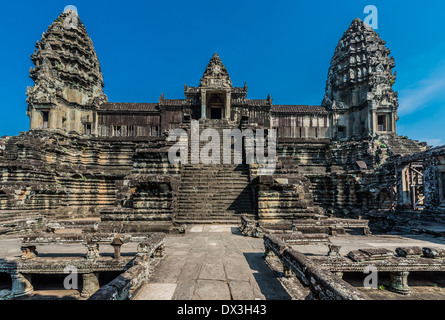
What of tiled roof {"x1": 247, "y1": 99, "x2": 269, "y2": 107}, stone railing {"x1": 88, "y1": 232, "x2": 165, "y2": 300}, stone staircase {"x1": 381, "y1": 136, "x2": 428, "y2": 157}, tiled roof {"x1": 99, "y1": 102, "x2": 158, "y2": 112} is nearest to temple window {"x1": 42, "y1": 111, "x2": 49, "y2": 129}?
tiled roof {"x1": 99, "y1": 102, "x2": 158, "y2": 112}

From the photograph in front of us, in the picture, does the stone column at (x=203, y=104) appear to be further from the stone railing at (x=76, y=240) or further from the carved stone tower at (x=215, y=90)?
the stone railing at (x=76, y=240)

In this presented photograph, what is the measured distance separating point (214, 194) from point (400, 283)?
8249 millimetres

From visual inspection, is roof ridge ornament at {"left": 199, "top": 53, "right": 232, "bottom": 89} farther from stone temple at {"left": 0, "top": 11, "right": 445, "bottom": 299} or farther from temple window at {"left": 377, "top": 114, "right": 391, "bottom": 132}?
temple window at {"left": 377, "top": 114, "right": 391, "bottom": 132}

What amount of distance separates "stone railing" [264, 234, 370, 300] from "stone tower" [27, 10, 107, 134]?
81.4ft

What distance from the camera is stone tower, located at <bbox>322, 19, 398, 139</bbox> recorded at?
2277 cm

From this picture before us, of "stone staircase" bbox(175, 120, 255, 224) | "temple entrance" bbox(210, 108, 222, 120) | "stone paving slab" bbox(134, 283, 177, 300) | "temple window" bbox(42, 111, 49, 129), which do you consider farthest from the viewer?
"temple entrance" bbox(210, 108, 222, 120)

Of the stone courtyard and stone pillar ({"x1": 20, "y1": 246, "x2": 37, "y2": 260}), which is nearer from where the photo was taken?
the stone courtyard

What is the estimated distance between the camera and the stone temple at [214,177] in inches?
194

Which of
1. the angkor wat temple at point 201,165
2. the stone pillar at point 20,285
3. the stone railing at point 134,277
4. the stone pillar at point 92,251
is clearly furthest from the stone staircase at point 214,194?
the stone pillar at point 20,285

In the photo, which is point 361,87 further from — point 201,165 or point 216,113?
point 201,165

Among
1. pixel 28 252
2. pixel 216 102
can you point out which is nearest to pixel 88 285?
pixel 28 252

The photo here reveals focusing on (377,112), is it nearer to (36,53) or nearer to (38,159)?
(38,159)

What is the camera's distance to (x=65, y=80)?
23000 millimetres
